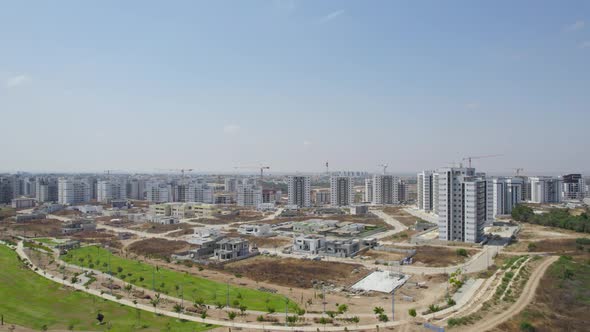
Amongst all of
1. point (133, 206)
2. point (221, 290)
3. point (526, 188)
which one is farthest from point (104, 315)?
point (526, 188)

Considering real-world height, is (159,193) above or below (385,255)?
above

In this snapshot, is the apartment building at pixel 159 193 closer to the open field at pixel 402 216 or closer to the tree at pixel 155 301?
the open field at pixel 402 216

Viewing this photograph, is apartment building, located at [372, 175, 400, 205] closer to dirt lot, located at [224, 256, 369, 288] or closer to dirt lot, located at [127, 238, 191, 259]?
dirt lot, located at [127, 238, 191, 259]

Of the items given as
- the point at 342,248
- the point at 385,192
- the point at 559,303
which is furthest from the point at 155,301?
the point at 385,192

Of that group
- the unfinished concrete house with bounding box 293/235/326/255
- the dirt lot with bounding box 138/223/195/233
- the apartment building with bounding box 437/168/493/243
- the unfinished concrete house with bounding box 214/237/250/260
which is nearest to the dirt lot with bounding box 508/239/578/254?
the apartment building with bounding box 437/168/493/243

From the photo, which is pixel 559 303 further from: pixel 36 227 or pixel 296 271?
pixel 36 227

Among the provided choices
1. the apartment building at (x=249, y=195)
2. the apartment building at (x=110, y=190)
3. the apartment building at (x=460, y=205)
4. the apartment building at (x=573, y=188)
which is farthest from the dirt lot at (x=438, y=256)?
the apartment building at (x=110, y=190)
